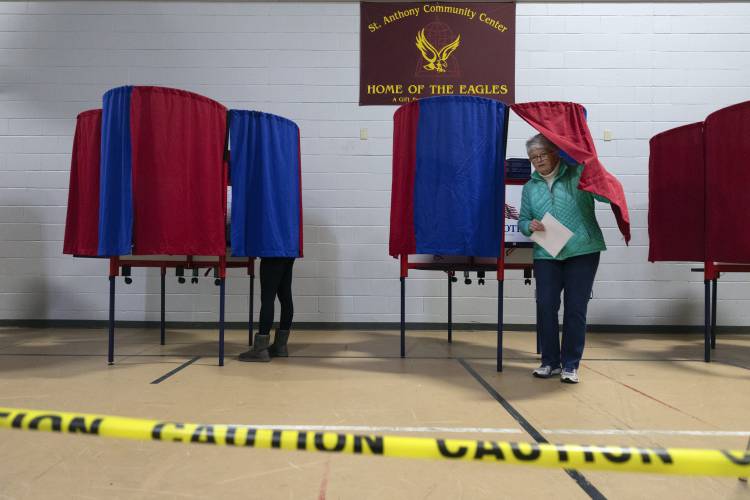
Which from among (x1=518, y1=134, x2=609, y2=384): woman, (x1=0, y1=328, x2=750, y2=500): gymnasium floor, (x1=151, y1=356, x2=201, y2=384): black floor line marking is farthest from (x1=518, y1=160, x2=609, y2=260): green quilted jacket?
(x1=151, y1=356, x2=201, y2=384): black floor line marking

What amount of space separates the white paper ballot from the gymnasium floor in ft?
2.13

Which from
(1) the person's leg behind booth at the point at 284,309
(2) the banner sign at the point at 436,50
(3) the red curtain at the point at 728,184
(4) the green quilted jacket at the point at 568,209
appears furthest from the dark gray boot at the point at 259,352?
(3) the red curtain at the point at 728,184

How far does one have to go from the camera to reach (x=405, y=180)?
8.73 ft

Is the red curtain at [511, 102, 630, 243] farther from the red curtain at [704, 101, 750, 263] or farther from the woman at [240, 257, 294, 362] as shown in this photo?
the woman at [240, 257, 294, 362]

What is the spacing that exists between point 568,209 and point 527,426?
1.11m

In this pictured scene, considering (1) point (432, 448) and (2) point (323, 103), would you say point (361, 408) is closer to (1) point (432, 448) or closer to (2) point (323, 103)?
(1) point (432, 448)

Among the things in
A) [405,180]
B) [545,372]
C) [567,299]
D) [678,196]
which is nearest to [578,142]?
[567,299]

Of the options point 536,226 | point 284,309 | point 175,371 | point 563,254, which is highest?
point 536,226

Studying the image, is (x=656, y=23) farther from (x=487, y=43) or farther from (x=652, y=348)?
(x=652, y=348)

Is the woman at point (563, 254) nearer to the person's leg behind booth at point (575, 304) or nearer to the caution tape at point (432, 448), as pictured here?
the person's leg behind booth at point (575, 304)

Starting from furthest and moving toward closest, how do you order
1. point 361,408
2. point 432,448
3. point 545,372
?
1. point 545,372
2. point 361,408
3. point 432,448

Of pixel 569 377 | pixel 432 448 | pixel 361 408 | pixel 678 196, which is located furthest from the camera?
pixel 678 196

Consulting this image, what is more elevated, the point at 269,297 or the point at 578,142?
the point at 578,142

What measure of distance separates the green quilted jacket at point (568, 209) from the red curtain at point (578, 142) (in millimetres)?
71
